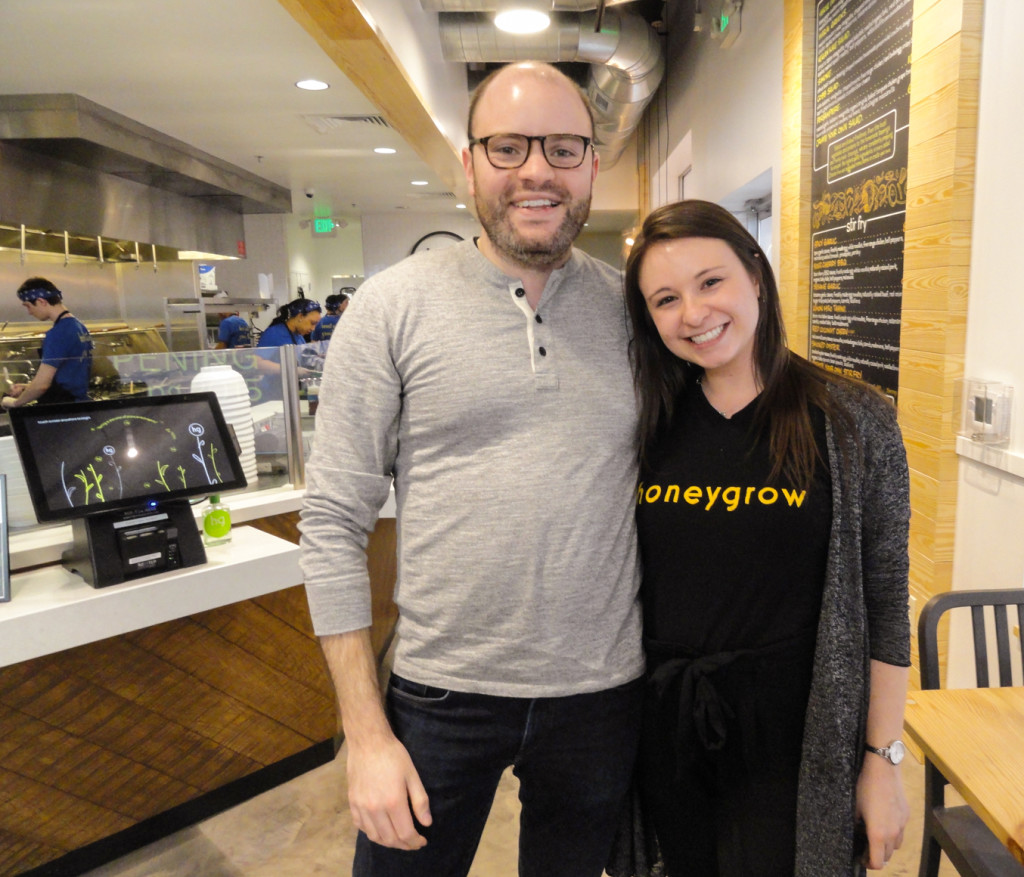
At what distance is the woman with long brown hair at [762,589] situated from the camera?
1127mm

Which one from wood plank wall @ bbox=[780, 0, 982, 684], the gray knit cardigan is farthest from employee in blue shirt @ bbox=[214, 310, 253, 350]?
the gray knit cardigan

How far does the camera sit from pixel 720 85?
4516 millimetres

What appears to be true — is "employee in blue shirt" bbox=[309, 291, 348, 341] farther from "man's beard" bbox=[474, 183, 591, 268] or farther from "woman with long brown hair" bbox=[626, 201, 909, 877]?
"woman with long brown hair" bbox=[626, 201, 909, 877]

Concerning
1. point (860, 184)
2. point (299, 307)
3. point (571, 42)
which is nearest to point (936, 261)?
point (860, 184)

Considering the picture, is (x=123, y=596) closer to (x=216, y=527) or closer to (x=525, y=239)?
(x=216, y=527)

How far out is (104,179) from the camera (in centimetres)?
526

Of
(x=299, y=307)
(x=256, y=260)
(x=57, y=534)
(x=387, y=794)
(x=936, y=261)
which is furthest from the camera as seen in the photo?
(x=256, y=260)

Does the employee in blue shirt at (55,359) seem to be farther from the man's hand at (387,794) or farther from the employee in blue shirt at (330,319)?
the employee in blue shirt at (330,319)

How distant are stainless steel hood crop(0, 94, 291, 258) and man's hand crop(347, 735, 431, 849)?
440 centimetres

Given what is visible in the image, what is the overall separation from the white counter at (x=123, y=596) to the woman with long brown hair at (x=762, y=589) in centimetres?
111

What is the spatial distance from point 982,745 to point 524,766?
760 millimetres

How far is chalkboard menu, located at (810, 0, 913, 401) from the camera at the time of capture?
245cm

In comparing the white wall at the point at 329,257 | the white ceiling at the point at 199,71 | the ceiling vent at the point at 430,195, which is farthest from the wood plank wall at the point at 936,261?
the white wall at the point at 329,257

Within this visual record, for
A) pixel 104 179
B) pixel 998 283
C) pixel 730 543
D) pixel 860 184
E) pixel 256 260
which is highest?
pixel 104 179
